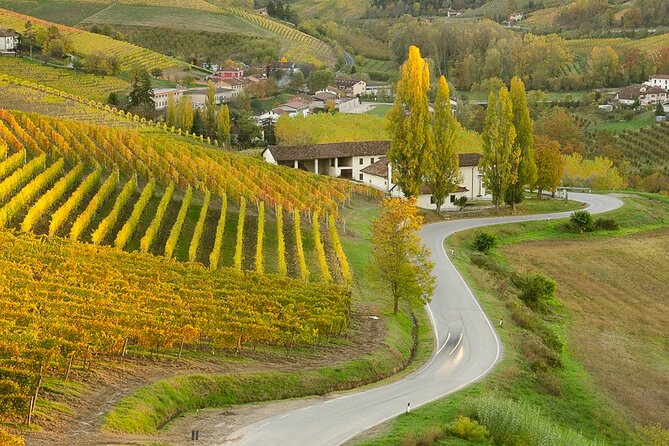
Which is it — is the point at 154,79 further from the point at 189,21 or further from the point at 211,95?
the point at 189,21

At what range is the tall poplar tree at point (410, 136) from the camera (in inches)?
2389

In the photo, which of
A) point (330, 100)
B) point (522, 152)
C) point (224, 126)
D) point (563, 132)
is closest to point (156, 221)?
point (522, 152)

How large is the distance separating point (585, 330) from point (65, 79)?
246 feet

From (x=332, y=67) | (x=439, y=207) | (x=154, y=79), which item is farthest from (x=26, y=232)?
(x=332, y=67)

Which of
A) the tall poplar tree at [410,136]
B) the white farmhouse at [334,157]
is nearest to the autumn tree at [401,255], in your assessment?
the tall poplar tree at [410,136]

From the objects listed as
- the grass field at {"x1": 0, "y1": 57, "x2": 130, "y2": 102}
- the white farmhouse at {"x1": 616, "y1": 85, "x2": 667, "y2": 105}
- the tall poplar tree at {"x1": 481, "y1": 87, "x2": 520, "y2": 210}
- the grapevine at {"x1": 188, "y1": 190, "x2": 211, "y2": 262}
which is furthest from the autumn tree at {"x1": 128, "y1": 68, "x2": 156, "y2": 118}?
the white farmhouse at {"x1": 616, "y1": 85, "x2": 667, "y2": 105}

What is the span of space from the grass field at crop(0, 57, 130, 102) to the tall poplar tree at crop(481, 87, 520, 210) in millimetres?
49063

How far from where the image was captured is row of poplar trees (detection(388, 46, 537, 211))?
6091cm

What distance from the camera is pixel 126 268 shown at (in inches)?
1387

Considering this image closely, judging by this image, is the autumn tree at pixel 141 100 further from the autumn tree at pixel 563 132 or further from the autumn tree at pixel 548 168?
the autumn tree at pixel 563 132

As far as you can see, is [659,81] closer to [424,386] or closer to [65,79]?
[65,79]

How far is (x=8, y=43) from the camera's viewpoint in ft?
356

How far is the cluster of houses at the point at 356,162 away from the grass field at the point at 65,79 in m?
32.2

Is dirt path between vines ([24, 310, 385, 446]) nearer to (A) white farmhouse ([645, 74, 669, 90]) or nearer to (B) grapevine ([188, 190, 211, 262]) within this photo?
(B) grapevine ([188, 190, 211, 262])
